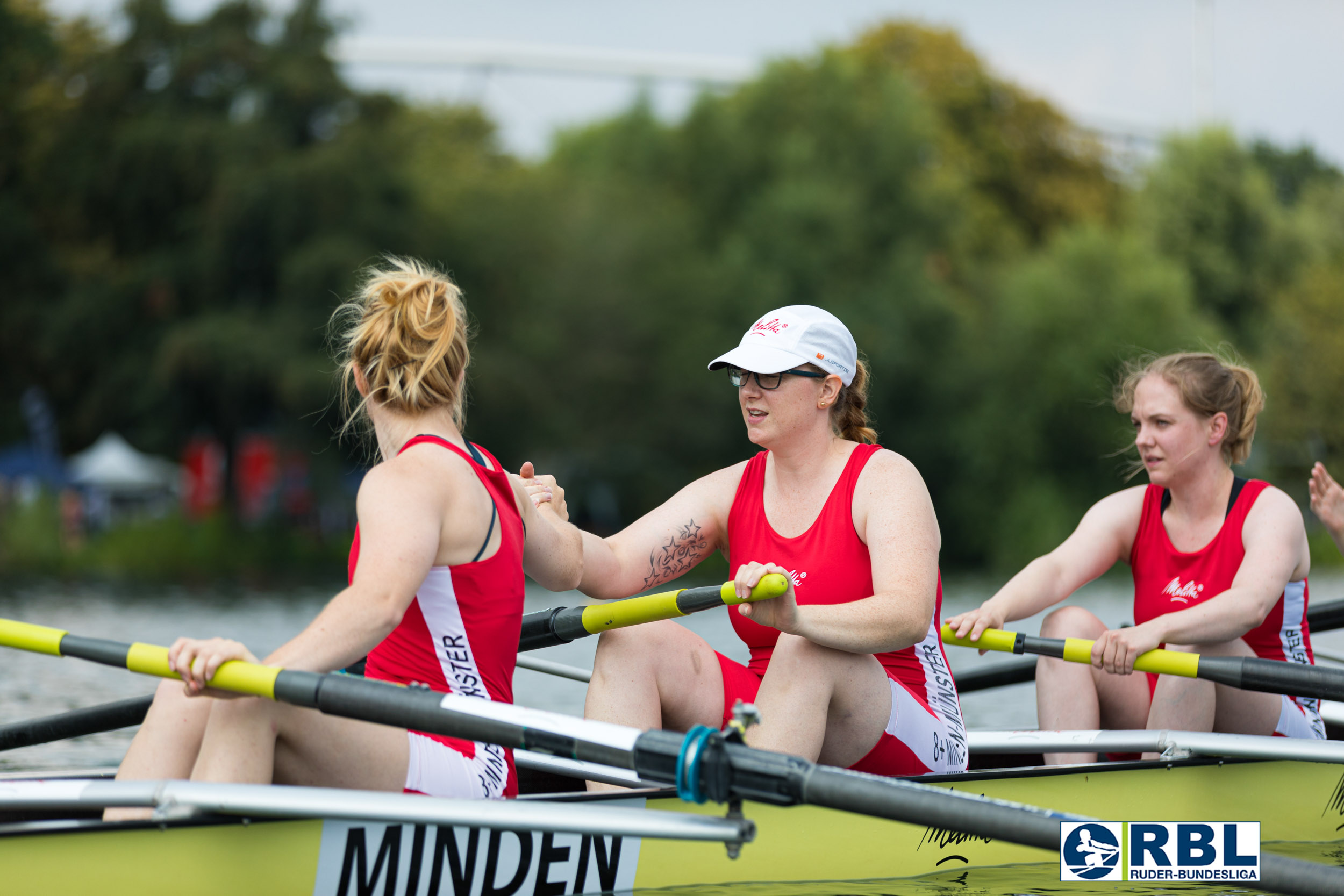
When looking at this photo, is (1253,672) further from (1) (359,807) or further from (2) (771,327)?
(1) (359,807)

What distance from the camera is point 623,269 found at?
31.9 m

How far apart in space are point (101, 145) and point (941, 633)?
2790 cm

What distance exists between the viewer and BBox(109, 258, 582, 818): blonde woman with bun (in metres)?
2.97

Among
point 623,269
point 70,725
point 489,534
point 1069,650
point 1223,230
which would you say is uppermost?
point 1223,230

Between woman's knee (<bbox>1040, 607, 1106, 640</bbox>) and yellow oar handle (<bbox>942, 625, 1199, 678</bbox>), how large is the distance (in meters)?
0.06

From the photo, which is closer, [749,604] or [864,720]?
[749,604]

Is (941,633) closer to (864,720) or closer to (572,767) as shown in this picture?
(864,720)

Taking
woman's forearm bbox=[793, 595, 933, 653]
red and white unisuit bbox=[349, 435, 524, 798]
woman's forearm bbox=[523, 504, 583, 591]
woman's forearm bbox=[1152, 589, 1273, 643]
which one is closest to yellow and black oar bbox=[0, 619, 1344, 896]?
red and white unisuit bbox=[349, 435, 524, 798]

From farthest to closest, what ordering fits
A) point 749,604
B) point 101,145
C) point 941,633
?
point 101,145 < point 941,633 < point 749,604

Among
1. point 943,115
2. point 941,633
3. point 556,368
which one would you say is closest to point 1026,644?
point 941,633

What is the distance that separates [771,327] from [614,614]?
3.06 feet

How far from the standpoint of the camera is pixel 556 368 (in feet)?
104

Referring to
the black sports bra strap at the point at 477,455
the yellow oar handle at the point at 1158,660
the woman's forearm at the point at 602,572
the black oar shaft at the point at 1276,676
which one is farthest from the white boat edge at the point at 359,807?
the black oar shaft at the point at 1276,676
